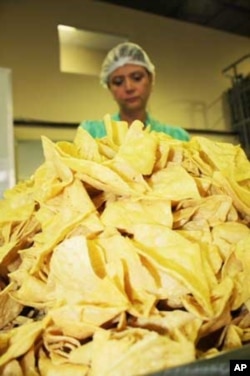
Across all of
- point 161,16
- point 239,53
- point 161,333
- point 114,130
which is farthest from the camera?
point 239,53

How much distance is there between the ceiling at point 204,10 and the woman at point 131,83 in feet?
5.86

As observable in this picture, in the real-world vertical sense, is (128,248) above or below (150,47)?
below

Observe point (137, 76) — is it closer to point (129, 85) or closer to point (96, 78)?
point (129, 85)

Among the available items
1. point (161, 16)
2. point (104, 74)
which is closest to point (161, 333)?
point (104, 74)

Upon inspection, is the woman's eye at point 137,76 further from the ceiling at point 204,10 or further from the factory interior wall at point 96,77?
the ceiling at point 204,10

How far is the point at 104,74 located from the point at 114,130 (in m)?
1.17

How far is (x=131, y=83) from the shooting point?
5.26 feet

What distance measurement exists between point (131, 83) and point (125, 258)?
4.19ft

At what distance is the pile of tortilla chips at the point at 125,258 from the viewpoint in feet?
1.27

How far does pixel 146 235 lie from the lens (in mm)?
473

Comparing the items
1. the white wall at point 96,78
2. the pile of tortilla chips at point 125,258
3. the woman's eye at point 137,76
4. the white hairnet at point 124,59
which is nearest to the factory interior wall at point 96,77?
the white wall at point 96,78

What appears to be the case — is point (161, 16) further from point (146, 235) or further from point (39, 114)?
point (146, 235)

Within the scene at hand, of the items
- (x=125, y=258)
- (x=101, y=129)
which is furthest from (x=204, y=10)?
(x=125, y=258)

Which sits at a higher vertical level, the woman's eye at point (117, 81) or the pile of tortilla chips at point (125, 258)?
the woman's eye at point (117, 81)
